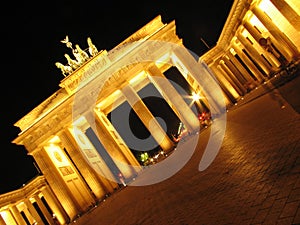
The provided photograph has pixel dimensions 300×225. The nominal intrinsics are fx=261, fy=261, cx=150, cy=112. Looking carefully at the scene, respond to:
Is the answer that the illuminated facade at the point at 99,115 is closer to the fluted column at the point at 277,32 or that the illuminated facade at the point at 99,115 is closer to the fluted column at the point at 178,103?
the fluted column at the point at 178,103

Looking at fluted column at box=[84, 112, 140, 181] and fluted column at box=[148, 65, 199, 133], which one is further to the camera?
fluted column at box=[84, 112, 140, 181]

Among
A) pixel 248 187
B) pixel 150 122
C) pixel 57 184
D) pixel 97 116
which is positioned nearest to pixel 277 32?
pixel 150 122

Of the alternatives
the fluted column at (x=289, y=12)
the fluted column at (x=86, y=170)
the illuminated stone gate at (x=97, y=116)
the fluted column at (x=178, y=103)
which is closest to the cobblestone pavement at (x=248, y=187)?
the fluted column at (x=289, y=12)

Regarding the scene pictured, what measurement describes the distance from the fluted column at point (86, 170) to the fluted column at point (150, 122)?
706 cm

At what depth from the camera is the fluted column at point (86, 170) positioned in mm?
26844

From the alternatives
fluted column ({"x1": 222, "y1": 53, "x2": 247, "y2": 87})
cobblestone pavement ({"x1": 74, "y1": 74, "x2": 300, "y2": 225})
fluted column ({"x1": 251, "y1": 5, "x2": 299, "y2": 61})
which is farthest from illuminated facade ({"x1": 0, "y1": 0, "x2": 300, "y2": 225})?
cobblestone pavement ({"x1": 74, "y1": 74, "x2": 300, "y2": 225})

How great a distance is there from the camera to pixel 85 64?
31547 millimetres

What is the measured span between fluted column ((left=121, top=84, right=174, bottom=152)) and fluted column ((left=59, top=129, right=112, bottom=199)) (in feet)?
23.2

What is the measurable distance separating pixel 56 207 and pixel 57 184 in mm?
3550

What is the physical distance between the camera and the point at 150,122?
28.3m

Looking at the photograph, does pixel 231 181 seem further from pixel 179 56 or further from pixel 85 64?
pixel 85 64

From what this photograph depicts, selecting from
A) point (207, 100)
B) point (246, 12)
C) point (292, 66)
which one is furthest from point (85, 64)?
point (292, 66)

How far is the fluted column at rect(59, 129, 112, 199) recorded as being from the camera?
26.8 meters

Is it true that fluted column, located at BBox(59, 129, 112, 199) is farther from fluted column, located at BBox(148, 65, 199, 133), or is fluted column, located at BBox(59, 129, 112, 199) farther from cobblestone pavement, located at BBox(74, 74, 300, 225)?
cobblestone pavement, located at BBox(74, 74, 300, 225)
